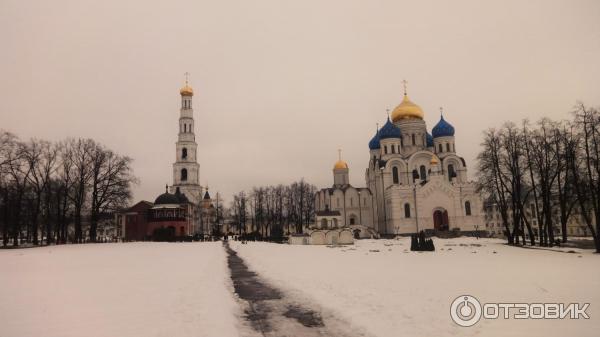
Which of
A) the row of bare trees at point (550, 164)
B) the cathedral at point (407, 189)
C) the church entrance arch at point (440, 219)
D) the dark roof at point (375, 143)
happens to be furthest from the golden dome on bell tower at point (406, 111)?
the row of bare trees at point (550, 164)

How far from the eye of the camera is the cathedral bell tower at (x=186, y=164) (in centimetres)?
7519

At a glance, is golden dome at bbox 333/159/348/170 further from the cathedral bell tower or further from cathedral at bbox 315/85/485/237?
the cathedral bell tower

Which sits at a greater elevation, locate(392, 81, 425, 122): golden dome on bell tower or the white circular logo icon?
locate(392, 81, 425, 122): golden dome on bell tower

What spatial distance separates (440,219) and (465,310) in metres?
52.9

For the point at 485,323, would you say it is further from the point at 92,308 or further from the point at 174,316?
the point at 92,308

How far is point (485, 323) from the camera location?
8.02m

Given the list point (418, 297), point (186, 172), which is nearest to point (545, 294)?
point (418, 297)

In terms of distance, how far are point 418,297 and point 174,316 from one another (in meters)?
5.82

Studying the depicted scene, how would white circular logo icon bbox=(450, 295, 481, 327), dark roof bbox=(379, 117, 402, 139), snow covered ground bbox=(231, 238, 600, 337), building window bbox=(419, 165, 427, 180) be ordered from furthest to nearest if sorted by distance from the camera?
dark roof bbox=(379, 117, 402, 139), building window bbox=(419, 165, 427, 180), white circular logo icon bbox=(450, 295, 481, 327), snow covered ground bbox=(231, 238, 600, 337)

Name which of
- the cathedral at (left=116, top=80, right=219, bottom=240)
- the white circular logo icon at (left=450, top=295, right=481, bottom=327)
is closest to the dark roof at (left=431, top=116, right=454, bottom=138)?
the cathedral at (left=116, top=80, right=219, bottom=240)

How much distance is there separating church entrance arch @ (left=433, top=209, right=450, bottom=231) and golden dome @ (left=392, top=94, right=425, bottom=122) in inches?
629

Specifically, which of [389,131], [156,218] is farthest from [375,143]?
[156,218]

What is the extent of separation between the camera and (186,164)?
249 ft

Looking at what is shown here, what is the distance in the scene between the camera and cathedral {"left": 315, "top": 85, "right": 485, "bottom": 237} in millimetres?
58250
